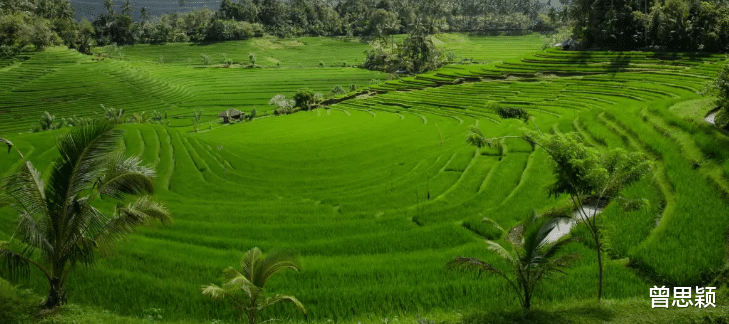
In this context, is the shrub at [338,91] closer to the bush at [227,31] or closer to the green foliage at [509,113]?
the green foliage at [509,113]

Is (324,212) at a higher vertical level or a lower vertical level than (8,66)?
lower

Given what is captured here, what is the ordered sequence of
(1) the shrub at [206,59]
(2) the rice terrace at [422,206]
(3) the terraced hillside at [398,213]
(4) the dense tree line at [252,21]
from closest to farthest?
1. (2) the rice terrace at [422,206]
2. (3) the terraced hillside at [398,213]
3. (4) the dense tree line at [252,21]
4. (1) the shrub at [206,59]

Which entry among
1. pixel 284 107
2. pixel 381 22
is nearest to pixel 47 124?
pixel 284 107

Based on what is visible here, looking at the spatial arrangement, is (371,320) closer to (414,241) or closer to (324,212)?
(414,241)

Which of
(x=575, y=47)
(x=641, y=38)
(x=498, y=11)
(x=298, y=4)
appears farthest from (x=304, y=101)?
(x=498, y=11)

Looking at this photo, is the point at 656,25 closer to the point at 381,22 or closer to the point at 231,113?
the point at 231,113

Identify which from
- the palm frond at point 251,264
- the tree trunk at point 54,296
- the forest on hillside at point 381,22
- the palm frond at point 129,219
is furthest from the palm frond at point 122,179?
the forest on hillside at point 381,22

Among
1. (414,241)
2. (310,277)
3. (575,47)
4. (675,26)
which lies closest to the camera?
(310,277)
